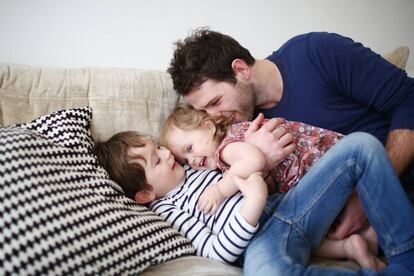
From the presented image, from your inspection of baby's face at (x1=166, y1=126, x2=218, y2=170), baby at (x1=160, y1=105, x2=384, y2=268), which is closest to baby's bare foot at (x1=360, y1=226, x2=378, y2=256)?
baby at (x1=160, y1=105, x2=384, y2=268)

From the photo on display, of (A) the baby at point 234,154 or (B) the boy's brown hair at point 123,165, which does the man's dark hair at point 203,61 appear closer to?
(A) the baby at point 234,154

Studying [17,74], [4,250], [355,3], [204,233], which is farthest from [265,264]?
[355,3]

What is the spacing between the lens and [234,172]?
1041mm

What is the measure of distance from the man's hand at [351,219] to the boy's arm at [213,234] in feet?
1.01

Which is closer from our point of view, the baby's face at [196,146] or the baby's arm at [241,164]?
the baby's arm at [241,164]

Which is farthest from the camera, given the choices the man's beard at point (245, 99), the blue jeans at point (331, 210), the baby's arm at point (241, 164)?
the man's beard at point (245, 99)

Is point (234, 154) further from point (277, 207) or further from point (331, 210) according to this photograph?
point (331, 210)

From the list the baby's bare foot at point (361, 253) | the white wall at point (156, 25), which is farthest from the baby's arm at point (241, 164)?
the white wall at point (156, 25)

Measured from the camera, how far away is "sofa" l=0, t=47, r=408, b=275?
0.75 metres

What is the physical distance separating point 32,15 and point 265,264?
135 cm

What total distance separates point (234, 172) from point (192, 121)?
1.07 feet

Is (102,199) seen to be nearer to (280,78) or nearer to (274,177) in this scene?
(274,177)

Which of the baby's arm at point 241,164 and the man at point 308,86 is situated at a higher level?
the man at point 308,86

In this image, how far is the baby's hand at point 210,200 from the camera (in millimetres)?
1060
